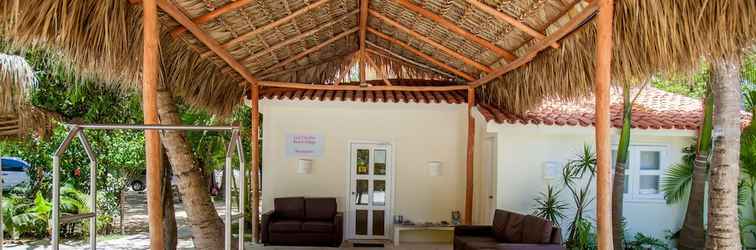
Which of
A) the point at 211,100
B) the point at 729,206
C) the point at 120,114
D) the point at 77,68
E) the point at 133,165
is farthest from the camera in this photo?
the point at 133,165

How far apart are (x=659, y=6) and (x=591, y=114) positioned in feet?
15.5

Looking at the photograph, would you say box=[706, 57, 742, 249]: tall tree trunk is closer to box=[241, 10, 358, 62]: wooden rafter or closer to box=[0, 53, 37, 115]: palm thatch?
box=[241, 10, 358, 62]: wooden rafter

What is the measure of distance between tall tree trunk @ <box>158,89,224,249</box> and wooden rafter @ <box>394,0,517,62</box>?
3.19 metres

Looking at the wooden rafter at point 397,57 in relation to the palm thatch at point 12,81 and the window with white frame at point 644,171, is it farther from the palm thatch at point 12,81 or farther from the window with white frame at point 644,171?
the palm thatch at point 12,81

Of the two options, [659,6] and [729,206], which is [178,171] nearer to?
[659,6]

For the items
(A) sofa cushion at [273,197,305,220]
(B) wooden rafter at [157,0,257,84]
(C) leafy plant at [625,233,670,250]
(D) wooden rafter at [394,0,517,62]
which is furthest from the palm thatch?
(C) leafy plant at [625,233,670,250]

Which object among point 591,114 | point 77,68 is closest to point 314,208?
point 591,114

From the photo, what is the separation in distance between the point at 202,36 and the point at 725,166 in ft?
20.6

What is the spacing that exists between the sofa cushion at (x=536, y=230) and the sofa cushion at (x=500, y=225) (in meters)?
0.53

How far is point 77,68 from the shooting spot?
501 centimetres

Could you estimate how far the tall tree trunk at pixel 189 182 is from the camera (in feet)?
22.2

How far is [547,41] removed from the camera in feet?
21.2

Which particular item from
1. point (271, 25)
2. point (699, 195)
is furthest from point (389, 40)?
point (699, 195)

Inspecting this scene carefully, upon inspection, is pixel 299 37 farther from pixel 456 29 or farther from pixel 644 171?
pixel 644 171
